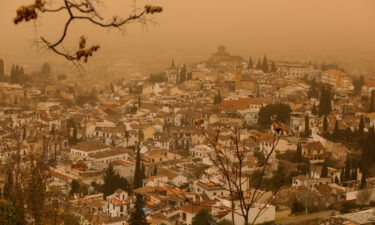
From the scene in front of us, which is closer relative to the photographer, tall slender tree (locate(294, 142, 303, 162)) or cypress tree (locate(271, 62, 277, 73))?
tall slender tree (locate(294, 142, 303, 162))

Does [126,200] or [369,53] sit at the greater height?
[369,53]

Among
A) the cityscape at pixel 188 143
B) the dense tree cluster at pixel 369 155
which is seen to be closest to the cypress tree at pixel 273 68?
the cityscape at pixel 188 143

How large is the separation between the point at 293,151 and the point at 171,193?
4.03 meters

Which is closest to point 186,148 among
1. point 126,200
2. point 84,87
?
point 126,200

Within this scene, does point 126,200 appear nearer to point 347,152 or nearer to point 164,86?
point 347,152

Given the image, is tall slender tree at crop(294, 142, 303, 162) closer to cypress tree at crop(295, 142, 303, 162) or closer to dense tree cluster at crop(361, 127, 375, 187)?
cypress tree at crop(295, 142, 303, 162)

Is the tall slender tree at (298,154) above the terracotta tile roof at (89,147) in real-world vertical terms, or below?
above

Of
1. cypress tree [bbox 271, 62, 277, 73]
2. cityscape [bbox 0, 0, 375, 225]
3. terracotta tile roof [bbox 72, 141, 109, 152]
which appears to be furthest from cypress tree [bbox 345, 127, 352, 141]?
cypress tree [bbox 271, 62, 277, 73]

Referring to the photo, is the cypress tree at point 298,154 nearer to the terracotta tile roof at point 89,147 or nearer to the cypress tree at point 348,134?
the cypress tree at point 348,134

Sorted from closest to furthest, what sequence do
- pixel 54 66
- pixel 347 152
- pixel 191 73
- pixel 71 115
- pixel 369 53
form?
pixel 347 152, pixel 71 115, pixel 191 73, pixel 369 53, pixel 54 66

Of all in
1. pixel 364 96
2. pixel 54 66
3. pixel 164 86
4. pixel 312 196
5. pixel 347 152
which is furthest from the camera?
pixel 54 66

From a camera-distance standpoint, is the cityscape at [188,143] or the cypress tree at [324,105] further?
the cypress tree at [324,105]

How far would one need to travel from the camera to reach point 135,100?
21.9 meters

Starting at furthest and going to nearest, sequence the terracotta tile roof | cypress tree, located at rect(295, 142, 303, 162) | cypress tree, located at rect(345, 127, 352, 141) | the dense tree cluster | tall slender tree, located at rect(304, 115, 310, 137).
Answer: tall slender tree, located at rect(304, 115, 310, 137) → cypress tree, located at rect(345, 127, 352, 141) → the terracotta tile roof → cypress tree, located at rect(295, 142, 303, 162) → the dense tree cluster
